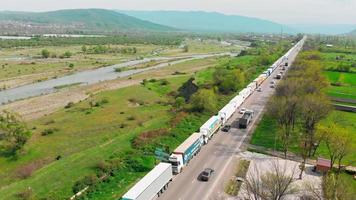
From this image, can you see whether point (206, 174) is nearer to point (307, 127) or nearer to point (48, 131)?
point (307, 127)

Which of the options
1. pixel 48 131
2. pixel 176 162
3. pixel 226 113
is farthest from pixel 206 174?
pixel 48 131

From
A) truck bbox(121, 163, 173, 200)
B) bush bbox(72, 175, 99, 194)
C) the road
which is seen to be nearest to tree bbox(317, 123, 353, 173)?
the road

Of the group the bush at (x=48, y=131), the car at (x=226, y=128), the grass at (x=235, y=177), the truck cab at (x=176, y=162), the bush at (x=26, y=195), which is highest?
the truck cab at (x=176, y=162)

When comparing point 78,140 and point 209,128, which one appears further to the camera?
point 78,140

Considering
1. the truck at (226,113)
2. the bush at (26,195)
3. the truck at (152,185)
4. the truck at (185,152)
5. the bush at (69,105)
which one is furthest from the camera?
the bush at (69,105)

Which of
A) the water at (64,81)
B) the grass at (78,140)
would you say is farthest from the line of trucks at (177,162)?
the water at (64,81)

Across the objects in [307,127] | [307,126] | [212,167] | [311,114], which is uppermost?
[311,114]

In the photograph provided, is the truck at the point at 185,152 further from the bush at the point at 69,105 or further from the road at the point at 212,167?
the bush at the point at 69,105

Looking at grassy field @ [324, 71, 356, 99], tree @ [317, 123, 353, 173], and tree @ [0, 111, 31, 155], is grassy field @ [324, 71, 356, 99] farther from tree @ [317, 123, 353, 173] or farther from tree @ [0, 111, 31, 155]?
tree @ [0, 111, 31, 155]
